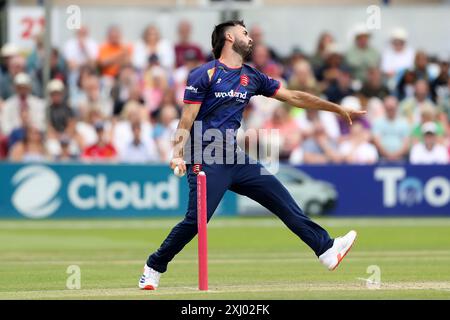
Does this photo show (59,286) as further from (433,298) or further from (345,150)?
(345,150)

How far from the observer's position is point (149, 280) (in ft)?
39.0

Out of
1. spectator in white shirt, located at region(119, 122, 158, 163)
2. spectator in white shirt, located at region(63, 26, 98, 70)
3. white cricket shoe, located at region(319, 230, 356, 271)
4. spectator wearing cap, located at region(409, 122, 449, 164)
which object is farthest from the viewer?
spectator in white shirt, located at region(63, 26, 98, 70)

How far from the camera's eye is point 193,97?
11648 millimetres

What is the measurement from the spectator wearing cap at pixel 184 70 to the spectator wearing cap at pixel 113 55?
1.09 m

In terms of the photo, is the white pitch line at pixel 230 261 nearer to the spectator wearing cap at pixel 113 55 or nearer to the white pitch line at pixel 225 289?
the white pitch line at pixel 225 289

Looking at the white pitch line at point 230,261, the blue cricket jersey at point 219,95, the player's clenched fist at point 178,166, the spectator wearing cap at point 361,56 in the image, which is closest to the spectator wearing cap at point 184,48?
the spectator wearing cap at point 361,56

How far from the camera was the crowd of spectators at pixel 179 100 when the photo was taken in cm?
2483

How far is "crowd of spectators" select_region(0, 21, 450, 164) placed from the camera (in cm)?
2483

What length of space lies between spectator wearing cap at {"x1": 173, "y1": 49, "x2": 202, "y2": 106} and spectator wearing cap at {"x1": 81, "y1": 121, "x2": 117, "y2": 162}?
74.2 inches

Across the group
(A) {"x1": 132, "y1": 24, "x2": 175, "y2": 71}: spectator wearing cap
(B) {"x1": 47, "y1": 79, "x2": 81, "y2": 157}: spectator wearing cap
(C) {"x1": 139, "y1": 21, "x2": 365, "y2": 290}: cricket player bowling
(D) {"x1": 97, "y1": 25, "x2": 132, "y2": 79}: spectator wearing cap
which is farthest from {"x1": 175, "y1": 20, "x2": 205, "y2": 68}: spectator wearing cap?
(C) {"x1": 139, "y1": 21, "x2": 365, "y2": 290}: cricket player bowling

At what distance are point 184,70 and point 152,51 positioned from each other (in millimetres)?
868

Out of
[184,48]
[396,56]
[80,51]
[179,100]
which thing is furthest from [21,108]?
[396,56]

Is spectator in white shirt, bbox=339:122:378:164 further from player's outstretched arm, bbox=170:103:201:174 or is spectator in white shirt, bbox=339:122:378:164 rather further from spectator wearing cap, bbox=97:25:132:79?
player's outstretched arm, bbox=170:103:201:174

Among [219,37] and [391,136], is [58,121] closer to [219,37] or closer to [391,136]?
[391,136]
